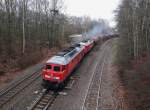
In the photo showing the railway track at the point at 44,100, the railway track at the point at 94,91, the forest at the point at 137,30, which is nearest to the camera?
the railway track at the point at 44,100

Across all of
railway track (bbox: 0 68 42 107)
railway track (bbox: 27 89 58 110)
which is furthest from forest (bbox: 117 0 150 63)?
railway track (bbox: 0 68 42 107)

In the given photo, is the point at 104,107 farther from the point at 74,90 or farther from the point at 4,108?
the point at 4,108

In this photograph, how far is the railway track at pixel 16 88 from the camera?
15.1 meters

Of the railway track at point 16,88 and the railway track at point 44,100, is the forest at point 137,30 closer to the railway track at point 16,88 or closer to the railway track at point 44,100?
the railway track at point 44,100

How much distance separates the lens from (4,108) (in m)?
13.4

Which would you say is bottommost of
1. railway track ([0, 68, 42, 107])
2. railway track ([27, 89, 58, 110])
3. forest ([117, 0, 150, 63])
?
railway track ([27, 89, 58, 110])

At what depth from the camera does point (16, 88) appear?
1725 cm

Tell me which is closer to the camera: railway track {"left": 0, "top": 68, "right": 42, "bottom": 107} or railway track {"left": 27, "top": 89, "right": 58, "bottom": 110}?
railway track {"left": 27, "top": 89, "right": 58, "bottom": 110}

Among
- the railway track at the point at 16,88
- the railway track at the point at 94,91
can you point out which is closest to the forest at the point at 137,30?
the railway track at the point at 94,91

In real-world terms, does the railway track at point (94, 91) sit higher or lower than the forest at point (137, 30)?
lower

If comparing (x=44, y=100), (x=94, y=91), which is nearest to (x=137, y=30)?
(x=94, y=91)

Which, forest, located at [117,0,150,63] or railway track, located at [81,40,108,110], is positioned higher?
forest, located at [117,0,150,63]

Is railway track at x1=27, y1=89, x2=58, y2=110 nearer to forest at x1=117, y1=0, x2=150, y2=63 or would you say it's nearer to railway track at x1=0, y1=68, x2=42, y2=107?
railway track at x1=0, y1=68, x2=42, y2=107

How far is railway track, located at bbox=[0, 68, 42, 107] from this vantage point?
15070 mm
